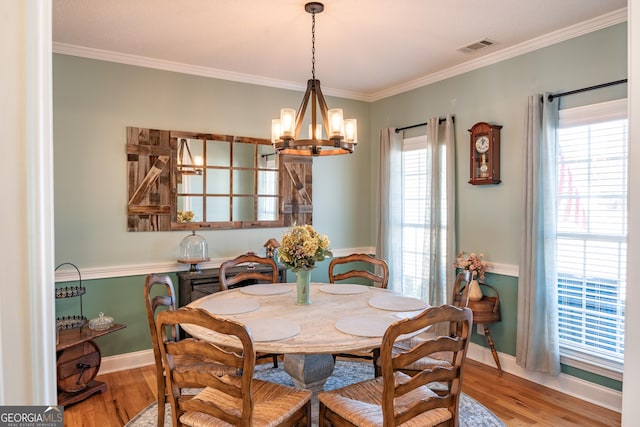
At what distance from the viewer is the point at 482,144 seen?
3.67m

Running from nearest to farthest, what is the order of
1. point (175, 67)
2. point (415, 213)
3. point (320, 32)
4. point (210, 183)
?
point (320, 32) < point (175, 67) < point (210, 183) < point (415, 213)

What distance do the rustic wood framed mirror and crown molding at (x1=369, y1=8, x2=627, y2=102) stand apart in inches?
57.0

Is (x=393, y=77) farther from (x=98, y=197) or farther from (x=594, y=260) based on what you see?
(x=98, y=197)

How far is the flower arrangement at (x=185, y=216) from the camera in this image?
3904 mm

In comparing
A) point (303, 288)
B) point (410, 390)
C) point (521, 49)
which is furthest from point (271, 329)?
point (521, 49)

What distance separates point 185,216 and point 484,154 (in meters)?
2.78

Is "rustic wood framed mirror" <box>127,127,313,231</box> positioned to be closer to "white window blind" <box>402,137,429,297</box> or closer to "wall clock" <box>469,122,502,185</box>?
"white window blind" <box>402,137,429,297</box>

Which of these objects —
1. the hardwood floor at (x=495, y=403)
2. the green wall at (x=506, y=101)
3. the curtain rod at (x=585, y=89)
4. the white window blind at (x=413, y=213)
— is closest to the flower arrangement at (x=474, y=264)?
the green wall at (x=506, y=101)

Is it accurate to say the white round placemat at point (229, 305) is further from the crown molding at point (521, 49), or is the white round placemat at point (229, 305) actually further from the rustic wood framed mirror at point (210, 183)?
the crown molding at point (521, 49)

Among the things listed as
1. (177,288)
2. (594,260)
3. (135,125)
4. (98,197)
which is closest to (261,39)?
(135,125)

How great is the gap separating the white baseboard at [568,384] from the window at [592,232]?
0.53 feet

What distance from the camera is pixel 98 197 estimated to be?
3.55m

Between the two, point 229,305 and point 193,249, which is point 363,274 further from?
point 193,249

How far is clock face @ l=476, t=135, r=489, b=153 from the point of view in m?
3.62
